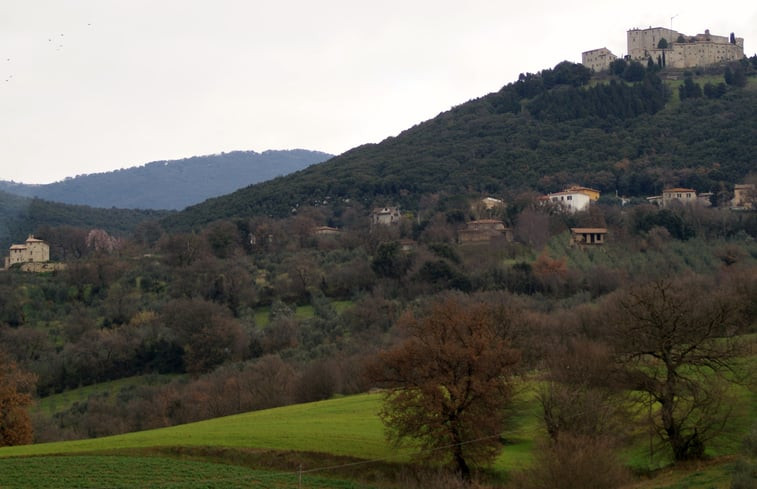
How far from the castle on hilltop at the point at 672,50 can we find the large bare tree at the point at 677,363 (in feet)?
387

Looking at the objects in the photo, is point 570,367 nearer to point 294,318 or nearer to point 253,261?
point 294,318

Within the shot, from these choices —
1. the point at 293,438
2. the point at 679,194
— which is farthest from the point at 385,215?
the point at 293,438

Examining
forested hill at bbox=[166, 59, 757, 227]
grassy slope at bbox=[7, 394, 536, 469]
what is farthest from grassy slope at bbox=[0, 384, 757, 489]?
forested hill at bbox=[166, 59, 757, 227]

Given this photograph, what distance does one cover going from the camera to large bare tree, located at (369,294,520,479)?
92.0ft

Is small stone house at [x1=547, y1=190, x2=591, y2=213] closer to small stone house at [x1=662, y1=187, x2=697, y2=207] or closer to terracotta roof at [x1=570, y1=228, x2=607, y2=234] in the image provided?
small stone house at [x1=662, y1=187, x2=697, y2=207]

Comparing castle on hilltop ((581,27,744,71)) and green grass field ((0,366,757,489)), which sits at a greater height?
castle on hilltop ((581,27,744,71))

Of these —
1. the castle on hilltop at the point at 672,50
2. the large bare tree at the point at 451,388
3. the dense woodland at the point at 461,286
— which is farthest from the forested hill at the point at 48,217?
the large bare tree at the point at 451,388

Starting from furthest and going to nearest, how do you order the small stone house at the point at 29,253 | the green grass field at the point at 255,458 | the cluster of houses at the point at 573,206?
the small stone house at the point at 29,253 < the cluster of houses at the point at 573,206 < the green grass field at the point at 255,458

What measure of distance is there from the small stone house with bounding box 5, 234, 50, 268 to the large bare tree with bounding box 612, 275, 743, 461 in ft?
242

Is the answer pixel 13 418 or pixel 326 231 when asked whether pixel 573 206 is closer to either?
pixel 326 231

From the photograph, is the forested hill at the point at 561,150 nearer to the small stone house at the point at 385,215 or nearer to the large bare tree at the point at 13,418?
the small stone house at the point at 385,215

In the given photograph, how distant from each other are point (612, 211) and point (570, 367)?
57.5 meters

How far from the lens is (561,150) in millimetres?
120312

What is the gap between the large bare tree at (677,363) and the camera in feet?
94.7
